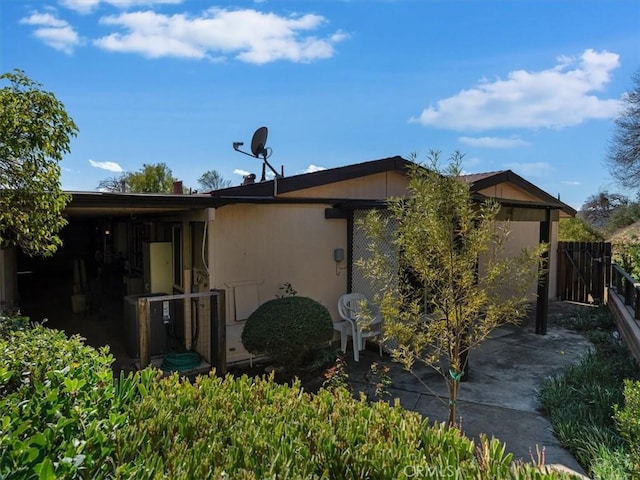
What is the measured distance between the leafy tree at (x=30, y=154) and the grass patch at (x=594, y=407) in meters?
4.98

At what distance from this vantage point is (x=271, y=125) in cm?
799

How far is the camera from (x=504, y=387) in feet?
18.3

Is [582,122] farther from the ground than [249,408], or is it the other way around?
[582,122]

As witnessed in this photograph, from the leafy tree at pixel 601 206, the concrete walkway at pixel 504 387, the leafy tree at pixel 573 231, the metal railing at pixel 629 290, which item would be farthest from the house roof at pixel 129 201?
the leafy tree at pixel 601 206

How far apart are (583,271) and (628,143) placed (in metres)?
10.4

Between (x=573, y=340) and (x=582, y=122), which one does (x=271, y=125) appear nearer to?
(x=573, y=340)

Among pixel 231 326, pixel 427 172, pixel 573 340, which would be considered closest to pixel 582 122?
pixel 573 340

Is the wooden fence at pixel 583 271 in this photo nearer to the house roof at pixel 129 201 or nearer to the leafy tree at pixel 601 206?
the house roof at pixel 129 201

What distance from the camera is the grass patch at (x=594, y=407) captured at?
3443 millimetres

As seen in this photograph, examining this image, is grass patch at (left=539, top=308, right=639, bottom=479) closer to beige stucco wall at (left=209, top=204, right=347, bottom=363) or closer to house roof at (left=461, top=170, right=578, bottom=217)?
house roof at (left=461, top=170, right=578, bottom=217)

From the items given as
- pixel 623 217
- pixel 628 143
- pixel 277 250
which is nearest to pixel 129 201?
pixel 277 250

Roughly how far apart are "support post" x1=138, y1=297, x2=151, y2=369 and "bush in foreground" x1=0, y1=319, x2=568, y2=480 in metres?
2.25

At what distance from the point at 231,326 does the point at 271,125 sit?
12.7 ft

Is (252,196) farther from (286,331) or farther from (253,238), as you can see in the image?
(286,331)
